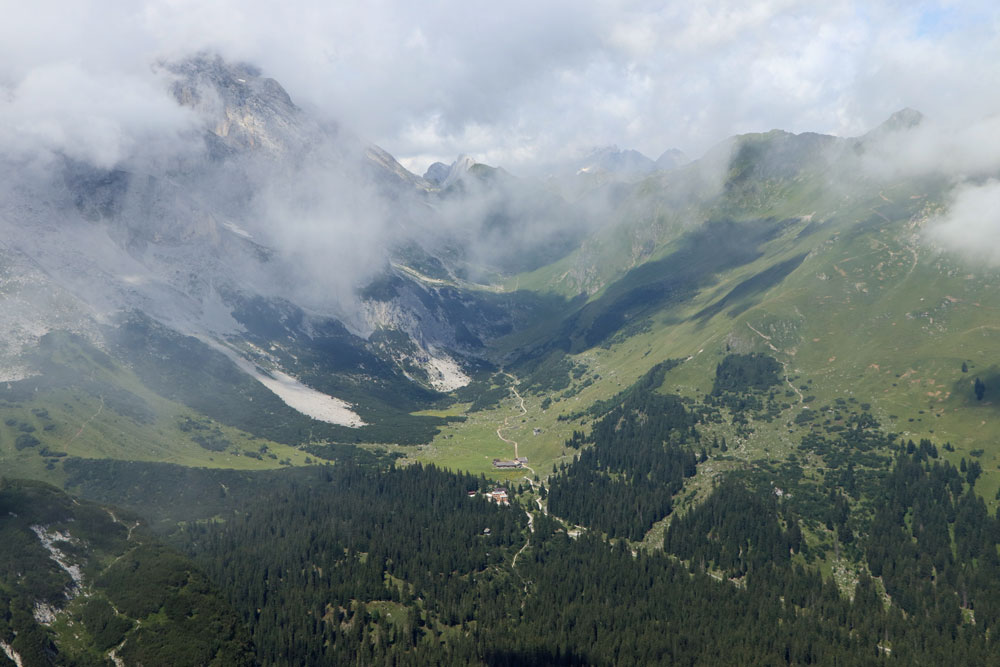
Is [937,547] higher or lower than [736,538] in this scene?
higher

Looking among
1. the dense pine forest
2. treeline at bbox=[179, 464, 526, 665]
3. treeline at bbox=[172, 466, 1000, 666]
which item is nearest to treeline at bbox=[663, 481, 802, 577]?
treeline at bbox=[172, 466, 1000, 666]

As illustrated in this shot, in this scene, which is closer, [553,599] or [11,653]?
[11,653]

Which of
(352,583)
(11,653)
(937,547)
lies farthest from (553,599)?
(11,653)

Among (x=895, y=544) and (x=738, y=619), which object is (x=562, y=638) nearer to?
(x=738, y=619)

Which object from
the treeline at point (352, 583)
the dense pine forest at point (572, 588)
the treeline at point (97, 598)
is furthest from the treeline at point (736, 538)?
the treeline at point (97, 598)

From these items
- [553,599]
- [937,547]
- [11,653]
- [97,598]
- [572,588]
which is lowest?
[11,653]

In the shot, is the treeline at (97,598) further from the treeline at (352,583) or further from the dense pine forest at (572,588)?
the treeline at (352,583)

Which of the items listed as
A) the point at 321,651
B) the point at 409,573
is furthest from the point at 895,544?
the point at 321,651

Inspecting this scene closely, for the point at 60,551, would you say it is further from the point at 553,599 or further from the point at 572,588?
the point at 572,588

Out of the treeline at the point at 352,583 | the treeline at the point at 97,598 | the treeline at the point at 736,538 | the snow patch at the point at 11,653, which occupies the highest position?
the treeline at the point at 736,538

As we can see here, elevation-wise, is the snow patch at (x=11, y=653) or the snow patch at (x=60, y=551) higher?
the snow patch at (x=60, y=551)

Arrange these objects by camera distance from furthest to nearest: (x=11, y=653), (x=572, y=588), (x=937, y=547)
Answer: (x=937, y=547) < (x=572, y=588) < (x=11, y=653)
